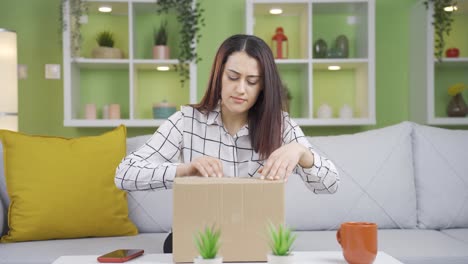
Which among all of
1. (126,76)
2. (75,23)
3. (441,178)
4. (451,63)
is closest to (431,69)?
(451,63)

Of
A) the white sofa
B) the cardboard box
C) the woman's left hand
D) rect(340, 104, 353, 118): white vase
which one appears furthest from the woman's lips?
rect(340, 104, 353, 118): white vase

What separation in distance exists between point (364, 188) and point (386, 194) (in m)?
0.09

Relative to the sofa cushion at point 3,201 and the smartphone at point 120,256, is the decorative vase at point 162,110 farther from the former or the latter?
the smartphone at point 120,256

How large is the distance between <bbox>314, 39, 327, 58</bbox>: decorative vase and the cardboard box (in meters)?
2.64

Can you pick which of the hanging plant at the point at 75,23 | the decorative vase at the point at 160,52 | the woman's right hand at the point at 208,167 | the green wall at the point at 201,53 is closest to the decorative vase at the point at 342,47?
the green wall at the point at 201,53

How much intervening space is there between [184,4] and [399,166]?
5.82 ft

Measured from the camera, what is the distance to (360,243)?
116 cm

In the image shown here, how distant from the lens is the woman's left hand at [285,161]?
1.28 meters

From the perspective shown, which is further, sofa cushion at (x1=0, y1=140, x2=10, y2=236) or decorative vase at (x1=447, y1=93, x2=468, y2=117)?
decorative vase at (x1=447, y1=93, x2=468, y2=117)

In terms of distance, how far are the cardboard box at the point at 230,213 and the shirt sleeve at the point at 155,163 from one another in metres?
0.30

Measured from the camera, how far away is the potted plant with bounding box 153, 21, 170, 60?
367 cm

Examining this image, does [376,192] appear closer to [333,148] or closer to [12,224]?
[333,148]

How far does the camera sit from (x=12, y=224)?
2.08m

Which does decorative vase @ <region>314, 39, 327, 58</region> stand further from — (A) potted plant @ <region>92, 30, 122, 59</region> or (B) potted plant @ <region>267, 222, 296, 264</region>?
(B) potted plant @ <region>267, 222, 296, 264</region>
